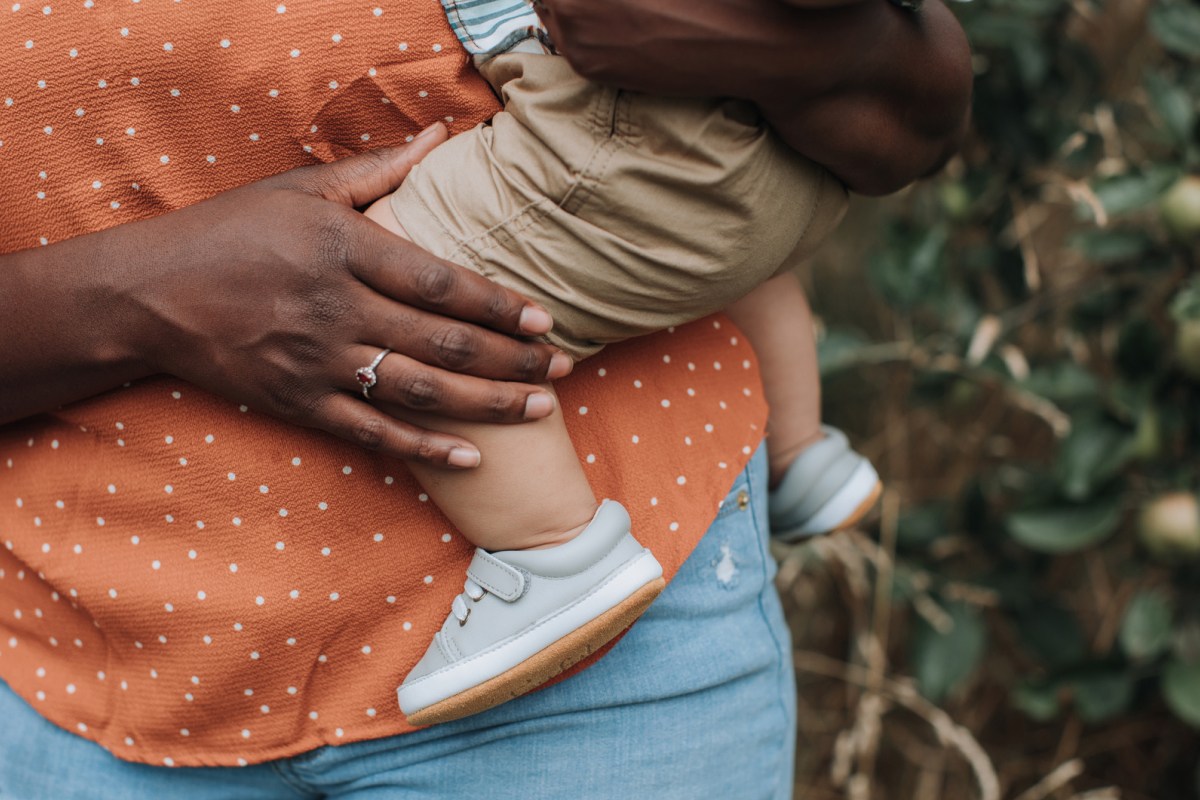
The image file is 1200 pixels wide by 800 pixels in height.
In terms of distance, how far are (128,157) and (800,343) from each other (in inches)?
23.8

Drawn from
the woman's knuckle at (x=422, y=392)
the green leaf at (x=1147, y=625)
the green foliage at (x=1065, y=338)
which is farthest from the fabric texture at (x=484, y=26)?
the green leaf at (x=1147, y=625)

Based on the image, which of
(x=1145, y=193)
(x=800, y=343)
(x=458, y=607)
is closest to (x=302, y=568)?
(x=458, y=607)

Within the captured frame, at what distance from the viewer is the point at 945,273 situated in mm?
1691

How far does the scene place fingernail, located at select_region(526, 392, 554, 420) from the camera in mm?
737

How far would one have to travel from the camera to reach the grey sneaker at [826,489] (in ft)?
3.35

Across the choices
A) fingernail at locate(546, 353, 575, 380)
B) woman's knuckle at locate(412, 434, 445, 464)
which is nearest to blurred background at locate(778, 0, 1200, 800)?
fingernail at locate(546, 353, 575, 380)

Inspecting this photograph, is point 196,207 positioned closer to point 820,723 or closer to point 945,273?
point 945,273

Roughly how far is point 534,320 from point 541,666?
24 centimetres

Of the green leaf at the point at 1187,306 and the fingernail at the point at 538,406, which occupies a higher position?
the fingernail at the point at 538,406

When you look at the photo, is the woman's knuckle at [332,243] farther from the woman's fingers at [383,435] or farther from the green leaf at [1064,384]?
the green leaf at [1064,384]

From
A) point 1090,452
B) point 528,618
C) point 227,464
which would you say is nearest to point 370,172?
point 227,464

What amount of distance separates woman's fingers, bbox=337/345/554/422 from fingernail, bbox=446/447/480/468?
2 cm

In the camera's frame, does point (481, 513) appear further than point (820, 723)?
No

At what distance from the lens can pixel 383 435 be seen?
28.5 inches
